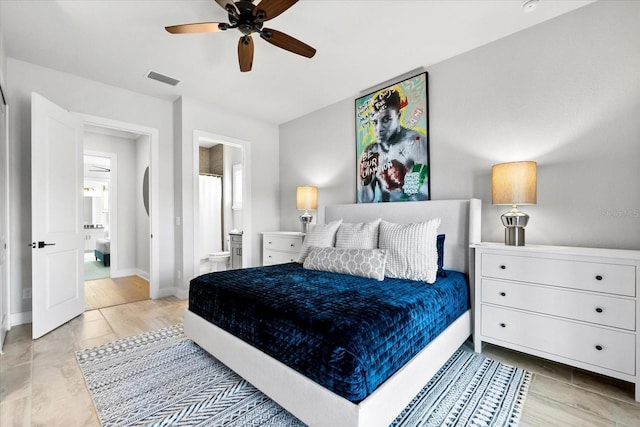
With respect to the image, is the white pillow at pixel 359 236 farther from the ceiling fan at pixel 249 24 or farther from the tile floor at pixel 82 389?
the ceiling fan at pixel 249 24

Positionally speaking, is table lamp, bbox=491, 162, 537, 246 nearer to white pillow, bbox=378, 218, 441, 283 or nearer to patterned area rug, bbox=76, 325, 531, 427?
white pillow, bbox=378, 218, 441, 283

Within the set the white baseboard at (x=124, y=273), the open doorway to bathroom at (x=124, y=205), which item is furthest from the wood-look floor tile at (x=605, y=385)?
the white baseboard at (x=124, y=273)

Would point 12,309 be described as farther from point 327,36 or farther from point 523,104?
point 523,104

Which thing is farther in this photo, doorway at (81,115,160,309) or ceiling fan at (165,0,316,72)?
doorway at (81,115,160,309)

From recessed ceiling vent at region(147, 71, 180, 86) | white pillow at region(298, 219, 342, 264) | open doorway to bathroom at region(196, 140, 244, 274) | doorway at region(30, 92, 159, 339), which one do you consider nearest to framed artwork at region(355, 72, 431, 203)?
white pillow at region(298, 219, 342, 264)

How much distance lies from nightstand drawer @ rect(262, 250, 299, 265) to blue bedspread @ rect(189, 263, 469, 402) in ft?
4.75

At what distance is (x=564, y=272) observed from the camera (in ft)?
6.16

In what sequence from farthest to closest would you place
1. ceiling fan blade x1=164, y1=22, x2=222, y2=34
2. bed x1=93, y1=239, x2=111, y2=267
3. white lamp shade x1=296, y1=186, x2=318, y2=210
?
bed x1=93, y1=239, x2=111, y2=267
white lamp shade x1=296, y1=186, x2=318, y2=210
ceiling fan blade x1=164, y1=22, x2=222, y2=34

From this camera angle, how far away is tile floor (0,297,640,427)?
5.04 feet

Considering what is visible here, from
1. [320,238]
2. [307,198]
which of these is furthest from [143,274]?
[320,238]

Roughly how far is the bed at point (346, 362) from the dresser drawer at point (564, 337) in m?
0.23

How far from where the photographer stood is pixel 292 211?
467 centimetres

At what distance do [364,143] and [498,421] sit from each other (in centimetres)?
289

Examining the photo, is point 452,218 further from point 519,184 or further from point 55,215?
point 55,215
